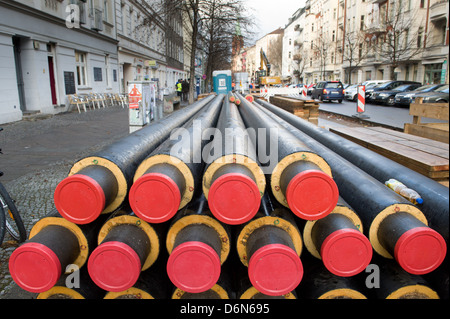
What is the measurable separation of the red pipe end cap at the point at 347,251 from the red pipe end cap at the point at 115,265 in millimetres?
941

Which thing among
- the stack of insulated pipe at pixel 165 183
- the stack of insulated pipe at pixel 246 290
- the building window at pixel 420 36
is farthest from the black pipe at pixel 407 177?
the building window at pixel 420 36

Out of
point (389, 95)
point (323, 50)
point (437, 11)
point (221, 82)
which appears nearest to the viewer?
point (389, 95)

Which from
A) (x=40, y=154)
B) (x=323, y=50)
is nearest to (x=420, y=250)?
(x=40, y=154)

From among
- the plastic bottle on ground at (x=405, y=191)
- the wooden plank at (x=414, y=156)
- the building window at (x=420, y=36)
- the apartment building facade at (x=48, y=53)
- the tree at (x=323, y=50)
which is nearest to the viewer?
the plastic bottle on ground at (x=405, y=191)

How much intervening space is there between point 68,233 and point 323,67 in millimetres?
67896

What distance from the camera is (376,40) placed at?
138 ft

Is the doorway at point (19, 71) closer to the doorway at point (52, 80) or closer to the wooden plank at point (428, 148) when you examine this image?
the doorway at point (52, 80)

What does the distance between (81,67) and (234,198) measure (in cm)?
2090

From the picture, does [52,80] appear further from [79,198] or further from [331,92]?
[331,92]

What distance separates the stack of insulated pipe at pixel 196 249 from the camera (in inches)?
62.2

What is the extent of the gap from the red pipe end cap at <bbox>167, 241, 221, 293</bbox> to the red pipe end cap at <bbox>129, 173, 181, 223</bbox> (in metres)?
0.20

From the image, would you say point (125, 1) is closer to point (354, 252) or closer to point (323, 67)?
point (354, 252)

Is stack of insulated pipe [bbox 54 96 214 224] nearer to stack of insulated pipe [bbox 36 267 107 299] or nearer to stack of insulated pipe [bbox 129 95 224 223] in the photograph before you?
stack of insulated pipe [bbox 129 95 224 223]
